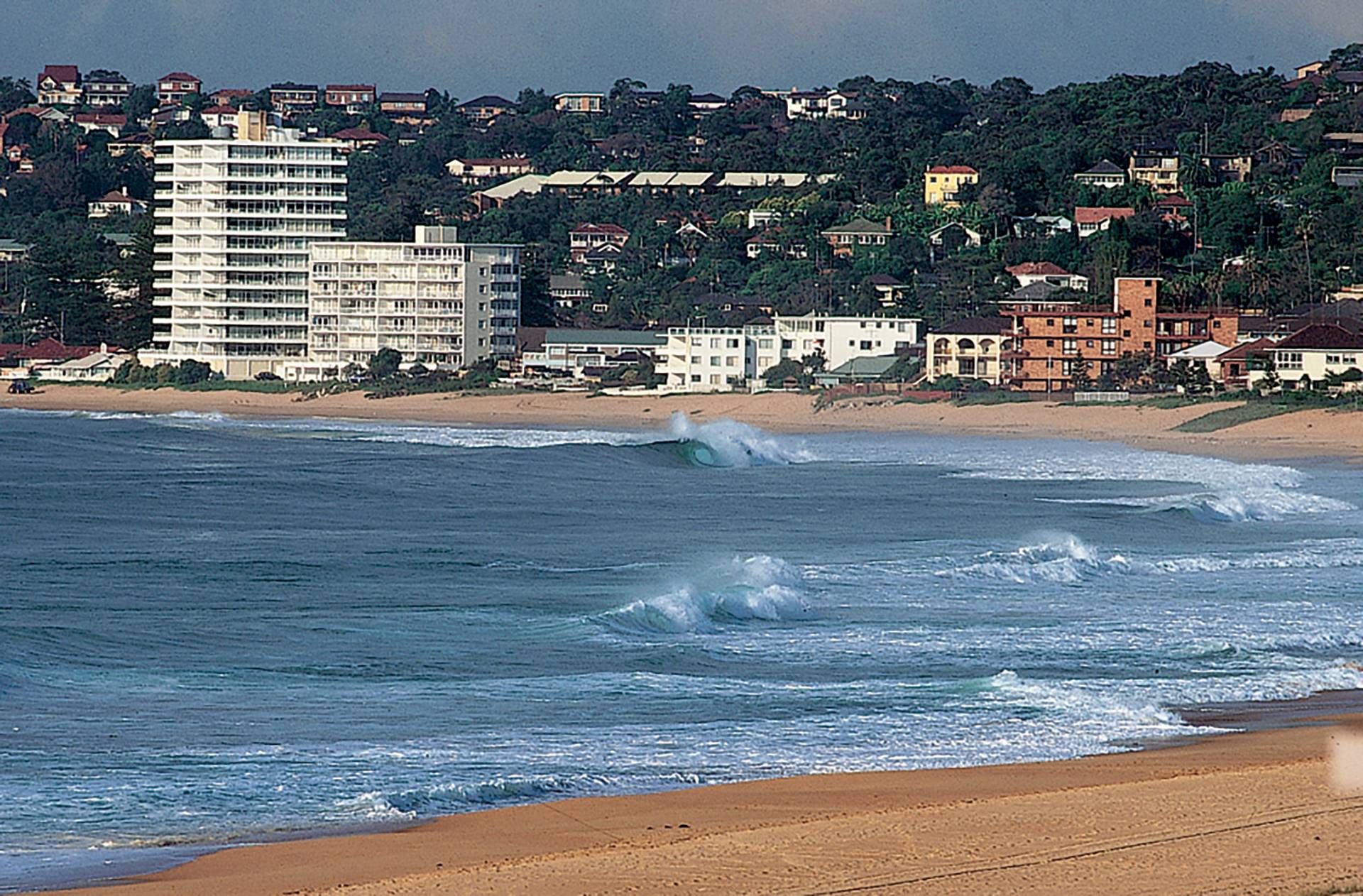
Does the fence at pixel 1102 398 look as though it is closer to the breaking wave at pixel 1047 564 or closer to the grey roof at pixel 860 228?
the breaking wave at pixel 1047 564

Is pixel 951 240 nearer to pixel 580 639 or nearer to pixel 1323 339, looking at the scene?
pixel 1323 339

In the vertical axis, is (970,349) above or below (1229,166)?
below

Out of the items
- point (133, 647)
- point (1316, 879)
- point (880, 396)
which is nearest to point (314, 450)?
point (880, 396)

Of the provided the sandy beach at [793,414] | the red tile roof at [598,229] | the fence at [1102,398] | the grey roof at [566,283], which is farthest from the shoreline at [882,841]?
the red tile roof at [598,229]

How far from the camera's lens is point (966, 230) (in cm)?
11300

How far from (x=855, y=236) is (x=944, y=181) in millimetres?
15004

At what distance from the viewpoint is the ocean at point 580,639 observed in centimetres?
1279

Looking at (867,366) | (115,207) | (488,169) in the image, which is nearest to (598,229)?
(115,207)

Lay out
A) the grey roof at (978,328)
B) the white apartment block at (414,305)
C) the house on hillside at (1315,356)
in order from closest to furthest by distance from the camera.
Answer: the house on hillside at (1315,356) → the grey roof at (978,328) → the white apartment block at (414,305)

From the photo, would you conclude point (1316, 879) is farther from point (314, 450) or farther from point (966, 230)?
point (966, 230)

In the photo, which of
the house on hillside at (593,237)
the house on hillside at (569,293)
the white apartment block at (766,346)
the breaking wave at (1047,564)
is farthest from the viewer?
the house on hillside at (593,237)

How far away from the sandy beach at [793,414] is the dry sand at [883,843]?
41768 mm

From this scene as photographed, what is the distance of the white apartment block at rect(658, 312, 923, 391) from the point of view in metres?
87.1

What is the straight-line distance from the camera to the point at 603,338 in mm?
96500
